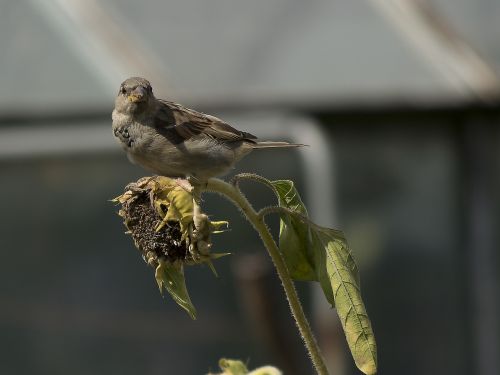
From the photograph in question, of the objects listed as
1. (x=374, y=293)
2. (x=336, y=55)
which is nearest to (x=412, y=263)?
(x=374, y=293)

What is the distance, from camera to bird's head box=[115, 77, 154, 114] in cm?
332

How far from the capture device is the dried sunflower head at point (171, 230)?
2.82 m

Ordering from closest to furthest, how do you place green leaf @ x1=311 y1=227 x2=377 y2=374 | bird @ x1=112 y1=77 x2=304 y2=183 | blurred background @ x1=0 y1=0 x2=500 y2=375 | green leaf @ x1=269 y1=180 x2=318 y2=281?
1. green leaf @ x1=311 y1=227 x2=377 y2=374
2. green leaf @ x1=269 y1=180 x2=318 y2=281
3. bird @ x1=112 y1=77 x2=304 y2=183
4. blurred background @ x1=0 y1=0 x2=500 y2=375

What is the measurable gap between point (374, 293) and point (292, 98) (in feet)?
5.32

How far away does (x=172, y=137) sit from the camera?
10.8 feet

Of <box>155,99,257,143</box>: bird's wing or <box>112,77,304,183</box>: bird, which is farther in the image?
<box>155,99,257,143</box>: bird's wing

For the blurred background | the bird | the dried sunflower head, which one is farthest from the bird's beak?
the blurred background

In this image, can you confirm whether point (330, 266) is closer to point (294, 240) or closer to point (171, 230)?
point (294, 240)

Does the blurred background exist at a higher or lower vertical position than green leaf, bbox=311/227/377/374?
higher

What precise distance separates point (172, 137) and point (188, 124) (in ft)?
0.19

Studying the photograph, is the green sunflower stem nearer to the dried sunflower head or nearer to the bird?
the dried sunflower head

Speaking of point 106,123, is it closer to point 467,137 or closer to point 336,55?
point 336,55

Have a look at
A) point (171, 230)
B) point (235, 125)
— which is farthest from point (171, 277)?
point (235, 125)

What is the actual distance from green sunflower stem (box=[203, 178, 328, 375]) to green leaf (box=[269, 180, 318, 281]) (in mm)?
165
